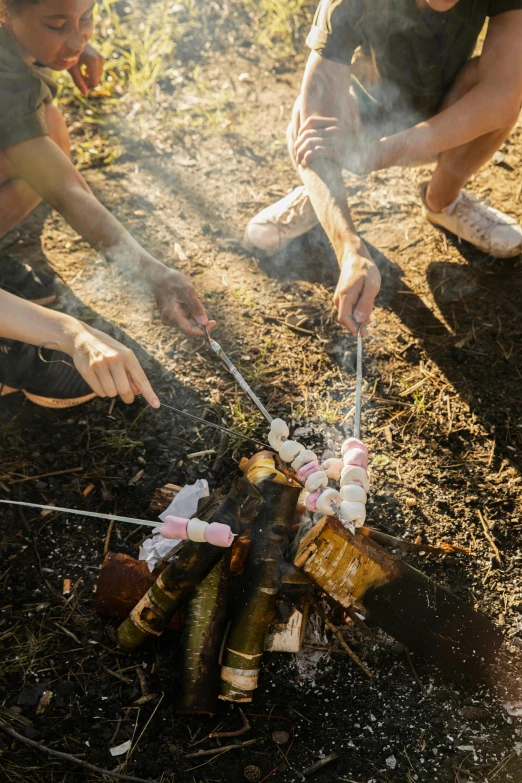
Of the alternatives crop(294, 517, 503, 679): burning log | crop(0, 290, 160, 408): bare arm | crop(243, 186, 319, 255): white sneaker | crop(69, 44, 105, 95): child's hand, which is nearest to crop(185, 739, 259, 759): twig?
crop(294, 517, 503, 679): burning log

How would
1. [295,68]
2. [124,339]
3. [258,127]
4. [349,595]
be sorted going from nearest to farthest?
[349,595] < [124,339] < [258,127] < [295,68]

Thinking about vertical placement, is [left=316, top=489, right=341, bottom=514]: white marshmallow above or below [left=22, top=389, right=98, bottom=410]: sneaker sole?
above

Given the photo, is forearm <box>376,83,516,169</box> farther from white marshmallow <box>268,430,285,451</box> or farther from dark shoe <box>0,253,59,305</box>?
dark shoe <box>0,253,59,305</box>

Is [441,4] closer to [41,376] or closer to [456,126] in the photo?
[456,126]

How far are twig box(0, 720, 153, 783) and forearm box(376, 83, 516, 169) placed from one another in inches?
109

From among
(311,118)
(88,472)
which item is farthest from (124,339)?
(311,118)

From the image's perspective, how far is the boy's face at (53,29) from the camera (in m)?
2.56

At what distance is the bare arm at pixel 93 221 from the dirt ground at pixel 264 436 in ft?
1.74

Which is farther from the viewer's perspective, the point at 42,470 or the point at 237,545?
the point at 42,470

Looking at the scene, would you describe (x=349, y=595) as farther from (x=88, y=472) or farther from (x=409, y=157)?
(x=409, y=157)

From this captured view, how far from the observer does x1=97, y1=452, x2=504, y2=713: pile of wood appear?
2074 millimetres

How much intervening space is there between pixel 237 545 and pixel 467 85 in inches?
98.8

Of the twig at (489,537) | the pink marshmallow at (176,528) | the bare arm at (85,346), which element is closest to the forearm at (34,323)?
the bare arm at (85,346)

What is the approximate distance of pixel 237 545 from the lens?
2223 millimetres
